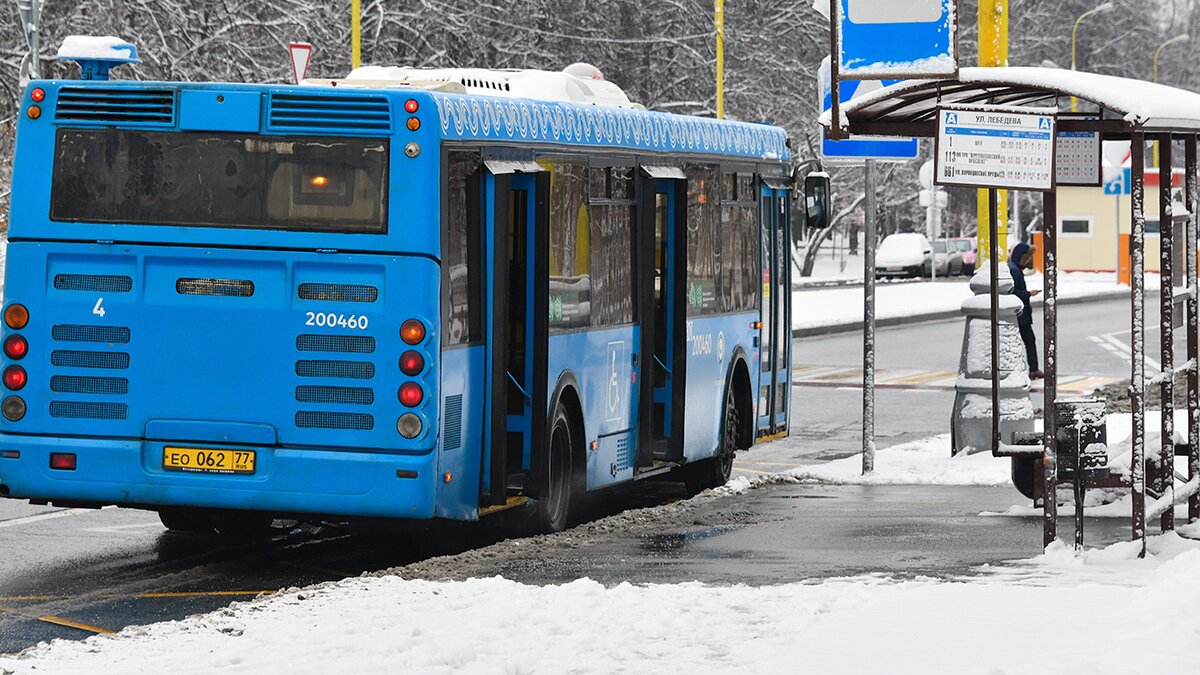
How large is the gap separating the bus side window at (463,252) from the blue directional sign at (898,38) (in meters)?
1.90

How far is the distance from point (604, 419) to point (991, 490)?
296cm

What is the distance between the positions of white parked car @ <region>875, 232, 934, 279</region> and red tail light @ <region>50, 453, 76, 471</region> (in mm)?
56512

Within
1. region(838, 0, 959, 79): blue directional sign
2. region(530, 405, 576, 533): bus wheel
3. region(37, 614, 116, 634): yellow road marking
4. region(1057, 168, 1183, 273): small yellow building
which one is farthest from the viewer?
region(1057, 168, 1183, 273): small yellow building

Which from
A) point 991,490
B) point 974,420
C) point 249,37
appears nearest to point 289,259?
point 991,490

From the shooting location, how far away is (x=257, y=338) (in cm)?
1081

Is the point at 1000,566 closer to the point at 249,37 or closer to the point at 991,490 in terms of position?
the point at 991,490

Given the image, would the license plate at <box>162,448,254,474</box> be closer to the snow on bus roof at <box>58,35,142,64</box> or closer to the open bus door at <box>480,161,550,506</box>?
the open bus door at <box>480,161,550,506</box>

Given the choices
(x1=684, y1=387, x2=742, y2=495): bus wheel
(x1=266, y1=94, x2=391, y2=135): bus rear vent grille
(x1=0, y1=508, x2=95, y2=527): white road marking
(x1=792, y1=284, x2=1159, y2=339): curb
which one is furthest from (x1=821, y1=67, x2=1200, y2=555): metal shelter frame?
(x1=792, y1=284, x2=1159, y2=339): curb

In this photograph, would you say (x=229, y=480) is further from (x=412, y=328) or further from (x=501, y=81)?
(x=501, y=81)

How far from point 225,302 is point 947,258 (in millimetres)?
59239

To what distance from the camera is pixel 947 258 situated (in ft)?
226

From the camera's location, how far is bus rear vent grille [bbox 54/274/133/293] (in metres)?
11.0

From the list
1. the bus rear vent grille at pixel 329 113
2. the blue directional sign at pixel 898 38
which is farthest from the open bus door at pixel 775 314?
the bus rear vent grille at pixel 329 113

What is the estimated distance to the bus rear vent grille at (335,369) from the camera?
35.1 feet
